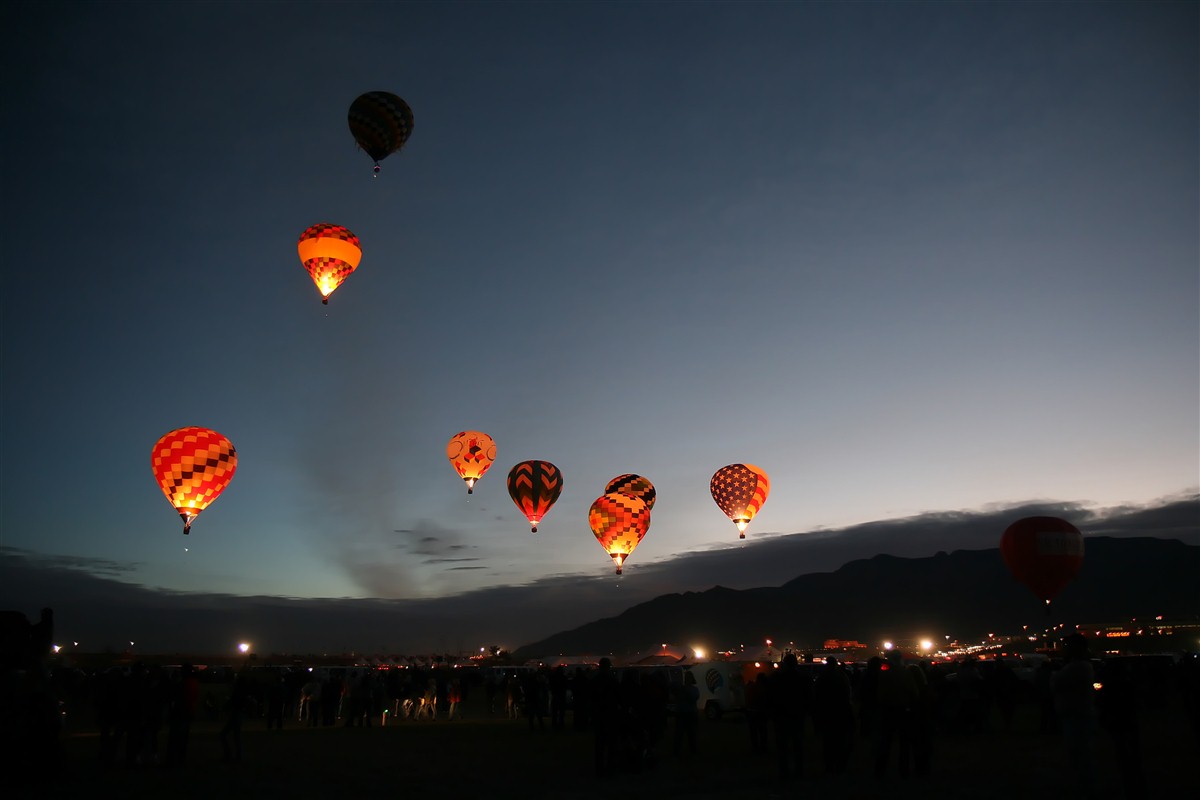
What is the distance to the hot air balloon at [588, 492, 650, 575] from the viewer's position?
38.9 metres

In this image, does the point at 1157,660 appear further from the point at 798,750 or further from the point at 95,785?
the point at 95,785

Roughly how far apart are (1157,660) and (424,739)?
88.1 ft

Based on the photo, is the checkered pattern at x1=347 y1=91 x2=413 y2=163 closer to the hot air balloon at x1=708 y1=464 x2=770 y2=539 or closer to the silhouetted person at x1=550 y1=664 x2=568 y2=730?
the silhouetted person at x1=550 y1=664 x2=568 y2=730

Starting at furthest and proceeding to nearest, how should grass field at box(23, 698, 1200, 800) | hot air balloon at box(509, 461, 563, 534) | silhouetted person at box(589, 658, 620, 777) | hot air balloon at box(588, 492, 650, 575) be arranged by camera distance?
hot air balloon at box(588, 492, 650, 575) < hot air balloon at box(509, 461, 563, 534) < silhouetted person at box(589, 658, 620, 777) < grass field at box(23, 698, 1200, 800)

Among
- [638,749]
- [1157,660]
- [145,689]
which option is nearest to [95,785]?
[145,689]

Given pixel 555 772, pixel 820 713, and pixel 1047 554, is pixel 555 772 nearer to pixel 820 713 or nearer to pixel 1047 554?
pixel 820 713

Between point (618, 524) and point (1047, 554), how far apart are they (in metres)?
17.7

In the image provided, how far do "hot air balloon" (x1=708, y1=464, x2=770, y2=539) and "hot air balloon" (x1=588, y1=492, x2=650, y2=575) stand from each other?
3.86 metres

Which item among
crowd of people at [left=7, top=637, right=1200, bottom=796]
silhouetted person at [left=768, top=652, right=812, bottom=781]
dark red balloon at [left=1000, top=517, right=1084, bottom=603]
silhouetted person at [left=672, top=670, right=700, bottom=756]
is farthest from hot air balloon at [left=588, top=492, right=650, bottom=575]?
silhouetted person at [left=768, top=652, right=812, bottom=781]

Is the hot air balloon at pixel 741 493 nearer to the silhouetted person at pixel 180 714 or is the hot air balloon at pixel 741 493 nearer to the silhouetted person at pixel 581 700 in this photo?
the silhouetted person at pixel 581 700

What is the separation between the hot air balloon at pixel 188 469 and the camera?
2652 cm

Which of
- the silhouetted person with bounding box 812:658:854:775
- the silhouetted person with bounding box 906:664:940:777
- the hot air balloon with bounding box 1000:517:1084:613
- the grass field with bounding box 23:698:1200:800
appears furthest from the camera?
the hot air balloon with bounding box 1000:517:1084:613

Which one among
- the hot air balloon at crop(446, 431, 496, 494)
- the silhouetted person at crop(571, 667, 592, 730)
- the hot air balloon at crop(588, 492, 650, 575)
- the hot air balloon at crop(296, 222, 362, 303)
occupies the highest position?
the hot air balloon at crop(296, 222, 362, 303)

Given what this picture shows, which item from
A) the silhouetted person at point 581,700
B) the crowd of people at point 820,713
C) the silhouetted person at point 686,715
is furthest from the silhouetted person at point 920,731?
the silhouetted person at point 581,700
